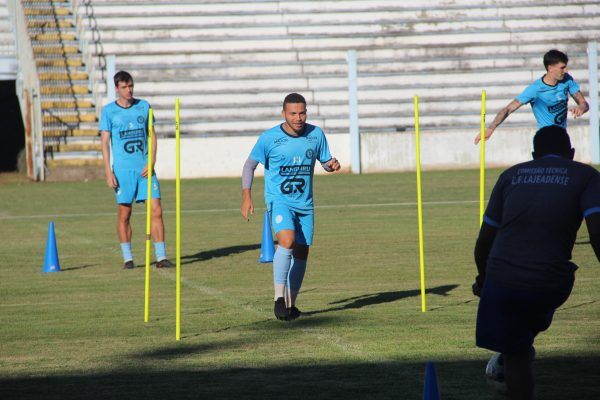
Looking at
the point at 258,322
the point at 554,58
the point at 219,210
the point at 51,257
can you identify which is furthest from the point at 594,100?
the point at 258,322

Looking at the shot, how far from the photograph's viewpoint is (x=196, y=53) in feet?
106

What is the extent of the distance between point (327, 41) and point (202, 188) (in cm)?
824

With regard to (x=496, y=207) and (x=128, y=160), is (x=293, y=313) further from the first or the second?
(x=128, y=160)

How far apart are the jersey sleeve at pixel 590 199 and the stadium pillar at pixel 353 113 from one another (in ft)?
79.2

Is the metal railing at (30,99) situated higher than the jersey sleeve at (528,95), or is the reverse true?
the metal railing at (30,99)

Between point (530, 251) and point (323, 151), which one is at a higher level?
point (323, 151)

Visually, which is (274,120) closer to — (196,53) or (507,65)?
(196,53)

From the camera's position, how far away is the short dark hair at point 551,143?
20.7 ft

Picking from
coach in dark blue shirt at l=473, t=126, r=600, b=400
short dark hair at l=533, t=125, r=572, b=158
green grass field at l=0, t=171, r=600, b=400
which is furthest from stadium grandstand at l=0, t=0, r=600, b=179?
coach in dark blue shirt at l=473, t=126, r=600, b=400

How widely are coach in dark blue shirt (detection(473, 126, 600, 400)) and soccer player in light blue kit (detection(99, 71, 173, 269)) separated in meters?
7.71

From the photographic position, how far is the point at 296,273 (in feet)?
32.9

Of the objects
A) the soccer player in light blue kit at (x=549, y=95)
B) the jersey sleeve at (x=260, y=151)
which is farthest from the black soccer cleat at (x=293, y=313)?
the soccer player in light blue kit at (x=549, y=95)

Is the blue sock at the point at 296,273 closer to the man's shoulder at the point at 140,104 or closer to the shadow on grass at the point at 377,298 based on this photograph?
the shadow on grass at the point at 377,298

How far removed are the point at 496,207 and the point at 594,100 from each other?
25137mm
